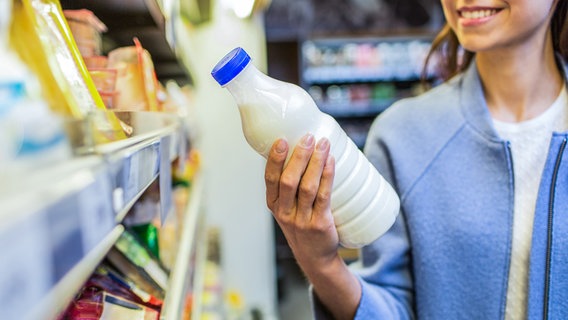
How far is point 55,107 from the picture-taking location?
1.63ft

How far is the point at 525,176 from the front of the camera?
1.16 metres

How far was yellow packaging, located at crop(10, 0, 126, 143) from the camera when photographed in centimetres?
51

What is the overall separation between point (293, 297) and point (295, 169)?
12.6 feet

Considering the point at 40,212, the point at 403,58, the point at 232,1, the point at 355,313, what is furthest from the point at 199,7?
the point at 40,212

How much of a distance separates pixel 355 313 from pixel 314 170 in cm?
47

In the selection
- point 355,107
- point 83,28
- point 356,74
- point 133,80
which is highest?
point 83,28

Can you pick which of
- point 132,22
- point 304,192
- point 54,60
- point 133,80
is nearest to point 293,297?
point 132,22

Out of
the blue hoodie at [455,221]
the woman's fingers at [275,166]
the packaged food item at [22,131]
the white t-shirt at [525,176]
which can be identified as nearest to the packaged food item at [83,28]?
the woman's fingers at [275,166]

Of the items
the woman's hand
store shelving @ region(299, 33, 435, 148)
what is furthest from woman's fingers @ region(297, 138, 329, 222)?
store shelving @ region(299, 33, 435, 148)

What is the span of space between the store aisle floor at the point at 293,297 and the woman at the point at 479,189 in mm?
2796

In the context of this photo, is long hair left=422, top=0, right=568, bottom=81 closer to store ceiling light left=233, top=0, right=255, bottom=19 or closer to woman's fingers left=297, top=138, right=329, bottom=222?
woman's fingers left=297, top=138, right=329, bottom=222

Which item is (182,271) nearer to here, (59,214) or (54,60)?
(54,60)

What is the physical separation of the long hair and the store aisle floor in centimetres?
277

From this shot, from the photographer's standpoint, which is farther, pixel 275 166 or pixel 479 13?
pixel 479 13
